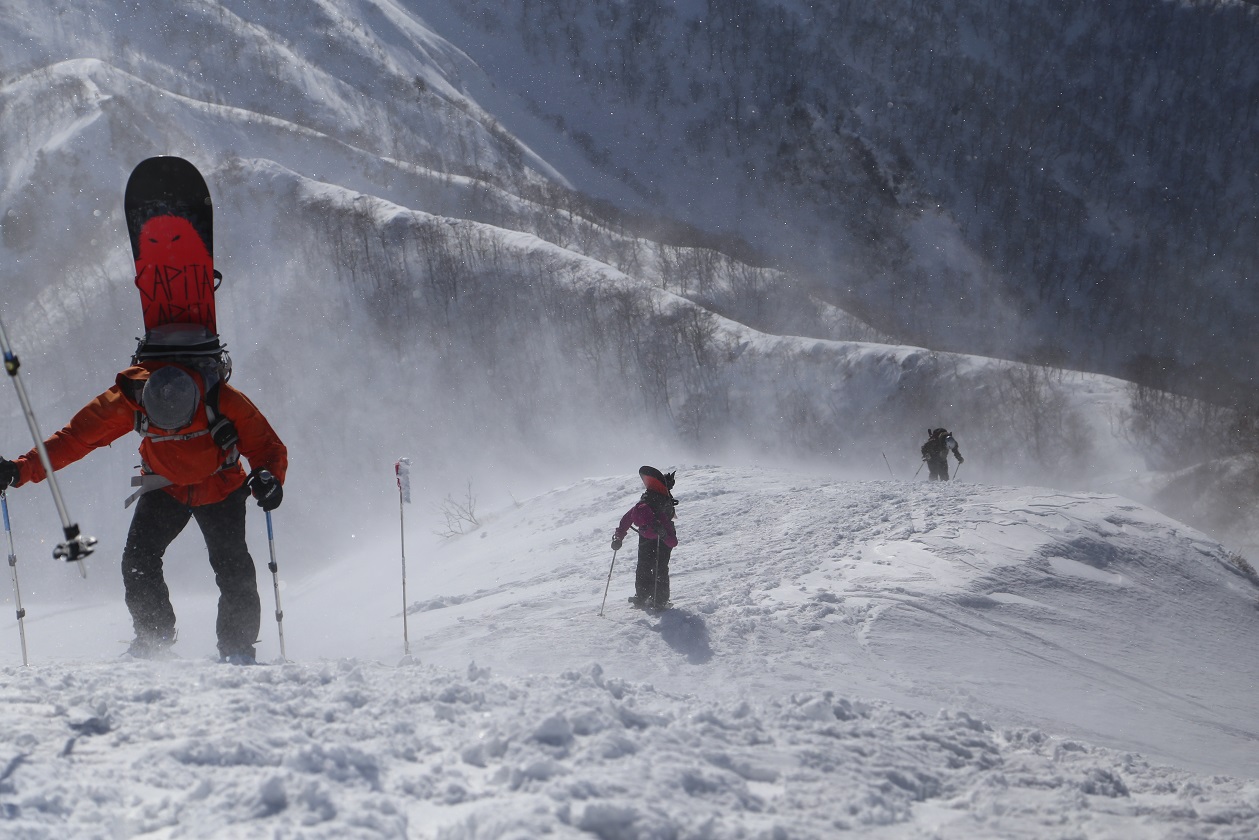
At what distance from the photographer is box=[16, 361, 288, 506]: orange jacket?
5.24 meters

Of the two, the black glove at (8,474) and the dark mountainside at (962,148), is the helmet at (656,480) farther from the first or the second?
the dark mountainside at (962,148)

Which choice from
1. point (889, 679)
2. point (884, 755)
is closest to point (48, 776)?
point (884, 755)

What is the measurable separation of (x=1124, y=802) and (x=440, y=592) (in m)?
9.46

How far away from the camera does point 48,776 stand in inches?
119

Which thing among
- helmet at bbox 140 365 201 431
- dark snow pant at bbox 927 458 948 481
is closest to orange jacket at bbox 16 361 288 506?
helmet at bbox 140 365 201 431

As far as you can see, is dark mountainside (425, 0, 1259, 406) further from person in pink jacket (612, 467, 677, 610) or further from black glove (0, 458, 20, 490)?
black glove (0, 458, 20, 490)

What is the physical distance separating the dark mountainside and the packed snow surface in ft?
151

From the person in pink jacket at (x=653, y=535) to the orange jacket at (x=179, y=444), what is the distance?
3.91m

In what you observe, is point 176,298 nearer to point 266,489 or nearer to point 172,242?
point 172,242

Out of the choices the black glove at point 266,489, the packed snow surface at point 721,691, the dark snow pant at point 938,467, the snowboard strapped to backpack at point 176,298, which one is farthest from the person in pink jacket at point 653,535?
the dark snow pant at point 938,467

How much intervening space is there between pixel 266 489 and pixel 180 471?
62 centimetres

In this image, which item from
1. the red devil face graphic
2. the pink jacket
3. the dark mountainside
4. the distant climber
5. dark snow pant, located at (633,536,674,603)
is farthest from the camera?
the dark mountainside

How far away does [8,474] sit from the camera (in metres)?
5.08

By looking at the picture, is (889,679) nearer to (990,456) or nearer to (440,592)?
(440,592)
